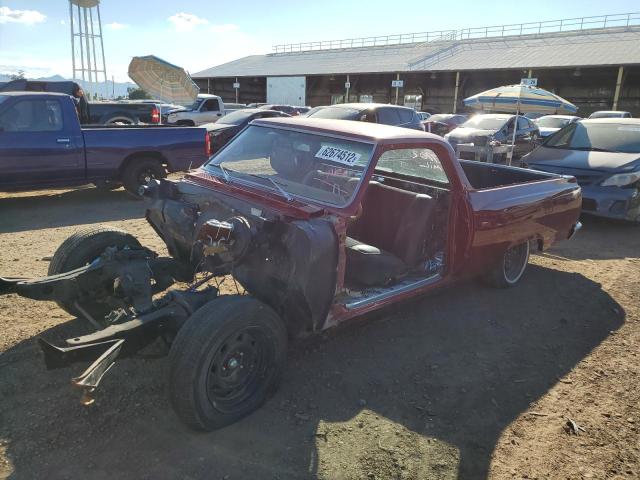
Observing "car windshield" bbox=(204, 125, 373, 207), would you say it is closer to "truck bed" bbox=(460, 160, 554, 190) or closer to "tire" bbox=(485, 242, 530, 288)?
"tire" bbox=(485, 242, 530, 288)

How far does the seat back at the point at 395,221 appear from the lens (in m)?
4.17

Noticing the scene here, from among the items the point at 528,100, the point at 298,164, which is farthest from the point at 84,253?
the point at 528,100

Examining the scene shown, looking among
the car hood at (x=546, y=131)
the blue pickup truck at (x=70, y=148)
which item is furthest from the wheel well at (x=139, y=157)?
the car hood at (x=546, y=131)

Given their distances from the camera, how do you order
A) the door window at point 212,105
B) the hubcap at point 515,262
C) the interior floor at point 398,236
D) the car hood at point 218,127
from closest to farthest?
the interior floor at point 398,236, the hubcap at point 515,262, the car hood at point 218,127, the door window at point 212,105

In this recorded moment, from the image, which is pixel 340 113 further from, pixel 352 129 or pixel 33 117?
pixel 352 129

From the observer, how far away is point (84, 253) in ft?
12.0

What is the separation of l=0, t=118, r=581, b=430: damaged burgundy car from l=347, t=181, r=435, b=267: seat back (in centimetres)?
1

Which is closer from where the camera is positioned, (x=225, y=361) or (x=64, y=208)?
(x=225, y=361)

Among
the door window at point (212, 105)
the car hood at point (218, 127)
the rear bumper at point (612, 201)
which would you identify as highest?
the door window at point (212, 105)

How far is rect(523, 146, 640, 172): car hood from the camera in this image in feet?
25.2

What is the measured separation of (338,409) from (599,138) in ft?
25.9

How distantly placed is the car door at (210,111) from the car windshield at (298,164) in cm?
1492

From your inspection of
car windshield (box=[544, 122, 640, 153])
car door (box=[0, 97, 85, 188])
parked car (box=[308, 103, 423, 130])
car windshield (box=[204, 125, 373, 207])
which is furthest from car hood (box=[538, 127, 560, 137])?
car windshield (box=[204, 125, 373, 207])

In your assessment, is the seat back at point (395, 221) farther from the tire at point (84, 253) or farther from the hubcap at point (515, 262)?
the tire at point (84, 253)
